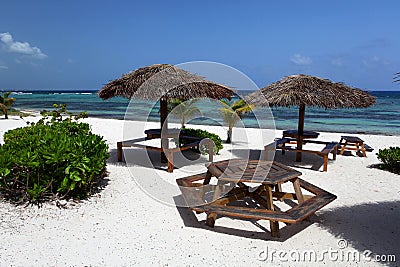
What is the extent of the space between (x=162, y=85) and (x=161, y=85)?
0.02 meters

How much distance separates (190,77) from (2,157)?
4.16 metres

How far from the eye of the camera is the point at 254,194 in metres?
4.82

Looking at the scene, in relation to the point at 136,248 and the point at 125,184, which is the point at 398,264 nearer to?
the point at 136,248

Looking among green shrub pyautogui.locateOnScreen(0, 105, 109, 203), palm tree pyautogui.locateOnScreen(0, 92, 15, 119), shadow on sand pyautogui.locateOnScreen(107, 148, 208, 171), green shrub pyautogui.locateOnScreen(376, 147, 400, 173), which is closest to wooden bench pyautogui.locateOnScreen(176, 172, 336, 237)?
green shrub pyautogui.locateOnScreen(0, 105, 109, 203)

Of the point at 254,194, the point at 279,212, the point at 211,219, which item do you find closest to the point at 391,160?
the point at 254,194

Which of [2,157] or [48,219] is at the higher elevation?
[2,157]

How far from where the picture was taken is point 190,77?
281 inches

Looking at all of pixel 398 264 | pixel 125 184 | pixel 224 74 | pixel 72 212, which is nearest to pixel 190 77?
pixel 224 74

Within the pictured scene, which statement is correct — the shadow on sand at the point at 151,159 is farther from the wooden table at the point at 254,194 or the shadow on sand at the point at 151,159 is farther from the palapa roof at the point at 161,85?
the wooden table at the point at 254,194

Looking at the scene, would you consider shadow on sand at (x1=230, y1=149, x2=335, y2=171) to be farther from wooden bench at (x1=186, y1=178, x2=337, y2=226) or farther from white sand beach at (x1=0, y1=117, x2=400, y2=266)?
wooden bench at (x1=186, y1=178, x2=337, y2=226)

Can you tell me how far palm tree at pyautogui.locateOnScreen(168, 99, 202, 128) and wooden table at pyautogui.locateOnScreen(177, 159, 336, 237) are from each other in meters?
6.32

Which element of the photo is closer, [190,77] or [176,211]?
[176,211]

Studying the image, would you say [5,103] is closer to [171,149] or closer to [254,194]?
[171,149]

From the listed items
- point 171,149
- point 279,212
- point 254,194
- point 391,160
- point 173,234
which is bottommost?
point 173,234
